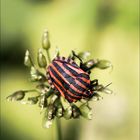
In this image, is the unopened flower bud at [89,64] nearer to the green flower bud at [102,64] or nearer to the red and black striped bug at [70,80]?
the green flower bud at [102,64]

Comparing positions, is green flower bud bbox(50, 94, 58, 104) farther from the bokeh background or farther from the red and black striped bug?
the bokeh background

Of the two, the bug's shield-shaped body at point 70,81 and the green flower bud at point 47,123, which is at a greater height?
the bug's shield-shaped body at point 70,81

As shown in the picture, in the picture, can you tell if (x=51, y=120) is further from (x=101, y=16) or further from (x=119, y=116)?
(x=101, y=16)

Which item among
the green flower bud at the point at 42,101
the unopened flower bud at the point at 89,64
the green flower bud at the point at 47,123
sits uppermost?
the unopened flower bud at the point at 89,64

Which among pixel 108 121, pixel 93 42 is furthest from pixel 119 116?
pixel 93 42

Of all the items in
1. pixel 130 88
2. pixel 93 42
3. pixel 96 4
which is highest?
pixel 96 4

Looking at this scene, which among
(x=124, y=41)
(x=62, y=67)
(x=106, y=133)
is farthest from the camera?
(x=124, y=41)

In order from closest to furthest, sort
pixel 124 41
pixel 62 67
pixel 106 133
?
1. pixel 62 67
2. pixel 106 133
3. pixel 124 41

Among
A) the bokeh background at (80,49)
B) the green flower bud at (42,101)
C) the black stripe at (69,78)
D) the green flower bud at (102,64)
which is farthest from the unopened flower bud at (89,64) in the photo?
the bokeh background at (80,49)
